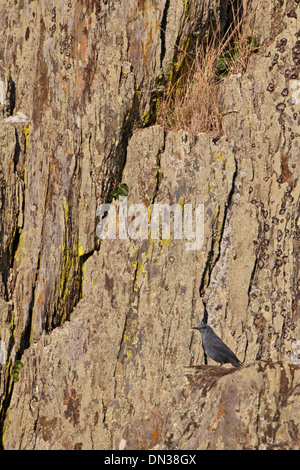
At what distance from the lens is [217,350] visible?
717cm

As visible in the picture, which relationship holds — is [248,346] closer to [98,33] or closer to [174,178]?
[174,178]

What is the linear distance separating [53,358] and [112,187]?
2.51 m

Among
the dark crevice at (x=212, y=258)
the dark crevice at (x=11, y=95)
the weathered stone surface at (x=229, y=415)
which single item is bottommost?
the weathered stone surface at (x=229, y=415)

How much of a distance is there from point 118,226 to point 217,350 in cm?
224

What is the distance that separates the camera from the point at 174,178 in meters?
8.23

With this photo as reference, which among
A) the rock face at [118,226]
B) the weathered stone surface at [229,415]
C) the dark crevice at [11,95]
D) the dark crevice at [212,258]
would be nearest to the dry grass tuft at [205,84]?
the rock face at [118,226]

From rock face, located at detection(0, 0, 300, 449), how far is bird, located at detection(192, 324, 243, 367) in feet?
1.90

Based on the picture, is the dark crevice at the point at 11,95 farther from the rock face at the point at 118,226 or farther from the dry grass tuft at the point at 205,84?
the dry grass tuft at the point at 205,84

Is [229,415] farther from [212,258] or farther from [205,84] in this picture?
[205,84]

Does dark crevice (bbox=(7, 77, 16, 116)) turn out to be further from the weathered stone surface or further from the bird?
the weathered stone surface

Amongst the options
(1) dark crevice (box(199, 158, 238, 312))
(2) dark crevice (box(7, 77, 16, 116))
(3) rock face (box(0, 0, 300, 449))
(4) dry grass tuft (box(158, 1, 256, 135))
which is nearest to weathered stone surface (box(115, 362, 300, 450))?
(3) rock face (box(0, 0, 300, 449))

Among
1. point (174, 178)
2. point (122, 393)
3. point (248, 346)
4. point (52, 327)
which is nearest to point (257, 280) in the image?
point (248, 346)

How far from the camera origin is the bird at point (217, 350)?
23.4ft

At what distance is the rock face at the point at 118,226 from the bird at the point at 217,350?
1.90 ft
